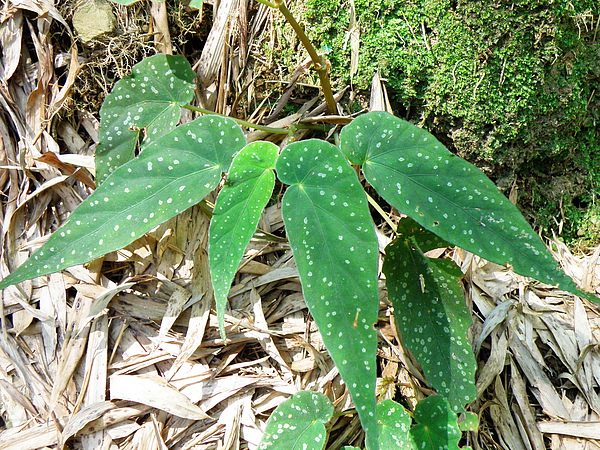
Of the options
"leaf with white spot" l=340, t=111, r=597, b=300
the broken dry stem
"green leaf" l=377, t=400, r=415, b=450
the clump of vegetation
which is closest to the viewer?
"leaf with white spot" l=340, t=111, r=597, b=300

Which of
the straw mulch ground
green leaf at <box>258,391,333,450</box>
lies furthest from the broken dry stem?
green leaf at <box>258,391,333,450</box>

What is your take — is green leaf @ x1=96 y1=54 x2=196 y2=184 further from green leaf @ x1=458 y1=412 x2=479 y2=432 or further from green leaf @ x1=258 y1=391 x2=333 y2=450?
green leaf @ x1=458 y1=412 x2=479 y2=432

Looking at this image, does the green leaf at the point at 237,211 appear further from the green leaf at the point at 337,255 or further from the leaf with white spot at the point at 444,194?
the leaf with white spot at the point at 444,194

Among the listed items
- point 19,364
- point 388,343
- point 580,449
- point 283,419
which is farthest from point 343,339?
point 19,364

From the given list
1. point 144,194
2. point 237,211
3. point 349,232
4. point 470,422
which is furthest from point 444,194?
point 144,194

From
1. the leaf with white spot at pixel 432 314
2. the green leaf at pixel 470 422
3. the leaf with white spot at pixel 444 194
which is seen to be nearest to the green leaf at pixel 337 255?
the leaf with white spot at pixel 444 194

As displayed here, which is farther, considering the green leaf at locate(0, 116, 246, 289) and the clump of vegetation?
the clump of vegetation
